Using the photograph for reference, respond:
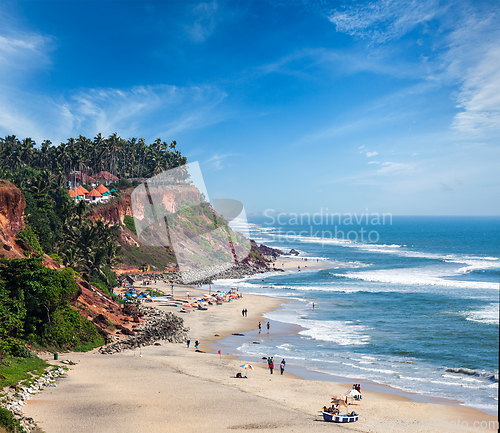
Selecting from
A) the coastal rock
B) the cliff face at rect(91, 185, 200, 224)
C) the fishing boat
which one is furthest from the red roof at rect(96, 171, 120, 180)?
the fishing boat

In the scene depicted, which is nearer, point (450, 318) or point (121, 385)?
point (121, 385)

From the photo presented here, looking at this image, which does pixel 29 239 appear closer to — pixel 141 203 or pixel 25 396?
pixel 25 396

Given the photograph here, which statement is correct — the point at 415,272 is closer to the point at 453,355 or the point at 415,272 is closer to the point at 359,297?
the point at 359,297

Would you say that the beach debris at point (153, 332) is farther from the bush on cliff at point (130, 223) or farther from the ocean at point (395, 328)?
the bush on cliff at point (130, 223)

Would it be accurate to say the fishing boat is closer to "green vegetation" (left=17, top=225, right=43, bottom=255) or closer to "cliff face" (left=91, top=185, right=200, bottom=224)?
"green vegetation" (left=17, top=225, right=43, bottom=255)

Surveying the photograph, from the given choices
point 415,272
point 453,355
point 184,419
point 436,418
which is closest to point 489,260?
point 415,272

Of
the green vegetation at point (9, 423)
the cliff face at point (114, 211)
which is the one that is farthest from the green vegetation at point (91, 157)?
the green vegetation at point (9, 423)

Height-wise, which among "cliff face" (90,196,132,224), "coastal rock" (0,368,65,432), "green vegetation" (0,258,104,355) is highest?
"cliff face" (90,196,132,224)

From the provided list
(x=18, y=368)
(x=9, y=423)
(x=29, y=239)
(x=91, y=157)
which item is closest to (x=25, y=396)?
(x=18, y=368)
